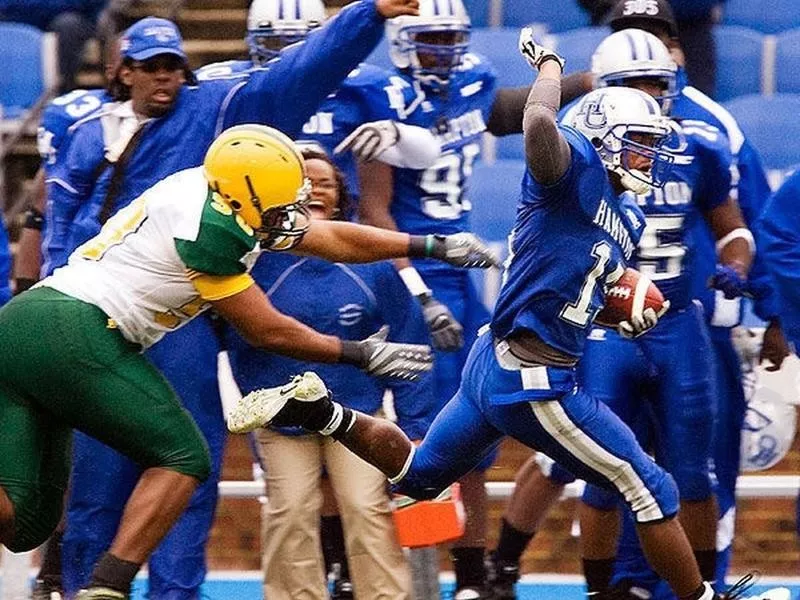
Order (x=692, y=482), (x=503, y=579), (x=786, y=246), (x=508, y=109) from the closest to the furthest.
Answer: (x=786, y=246), (x=692, y=482), (x=503, y=579), (x=508, y=109)

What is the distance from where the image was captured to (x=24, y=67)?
→ 10195 millimetres

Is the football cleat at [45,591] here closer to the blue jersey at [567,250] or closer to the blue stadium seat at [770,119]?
the blue jersey at [567,250]

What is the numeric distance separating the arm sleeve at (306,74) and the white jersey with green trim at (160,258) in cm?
82

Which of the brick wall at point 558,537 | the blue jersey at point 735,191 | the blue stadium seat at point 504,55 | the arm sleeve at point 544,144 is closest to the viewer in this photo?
the arm sleeve at point 544,144

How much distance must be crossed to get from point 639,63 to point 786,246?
854 mm

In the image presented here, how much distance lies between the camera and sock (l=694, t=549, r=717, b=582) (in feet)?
23.5

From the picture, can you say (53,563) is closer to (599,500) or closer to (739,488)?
(599,500)

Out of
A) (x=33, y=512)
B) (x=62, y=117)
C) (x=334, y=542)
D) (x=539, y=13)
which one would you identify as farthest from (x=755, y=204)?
(x=539, y=13)

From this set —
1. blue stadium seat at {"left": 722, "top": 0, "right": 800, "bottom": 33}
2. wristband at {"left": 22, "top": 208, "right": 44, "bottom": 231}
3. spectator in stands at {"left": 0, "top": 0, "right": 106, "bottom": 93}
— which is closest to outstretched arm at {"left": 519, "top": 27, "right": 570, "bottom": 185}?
wristband at {"left": 22, "top": 208, "right": 44, "bottom": 231}

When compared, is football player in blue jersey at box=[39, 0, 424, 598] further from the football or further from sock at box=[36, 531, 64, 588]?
the football

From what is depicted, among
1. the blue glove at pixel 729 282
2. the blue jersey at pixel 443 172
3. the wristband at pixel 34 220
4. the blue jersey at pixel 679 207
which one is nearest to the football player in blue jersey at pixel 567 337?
the blue jersey at pixel 679 207

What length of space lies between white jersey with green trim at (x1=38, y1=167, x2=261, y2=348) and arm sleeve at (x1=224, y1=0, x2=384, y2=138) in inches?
32.3

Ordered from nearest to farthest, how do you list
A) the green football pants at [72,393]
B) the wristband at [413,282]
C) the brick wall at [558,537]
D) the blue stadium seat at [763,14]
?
the green football pants at [72,393]
the wristband at [413,282]
the brick wall at [558,537]
the blue stadium seat at [763,14]

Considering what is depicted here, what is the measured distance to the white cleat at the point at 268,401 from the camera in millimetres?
6105
